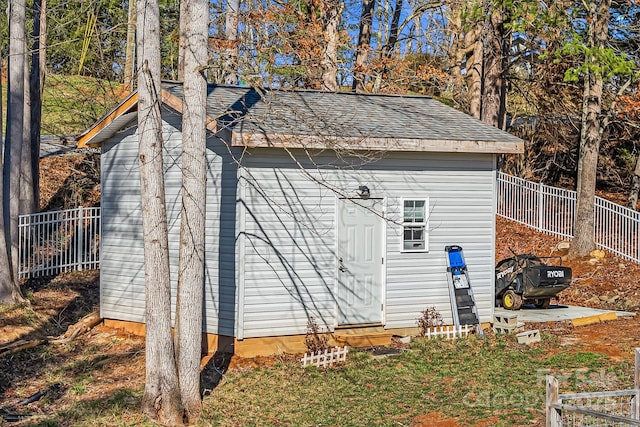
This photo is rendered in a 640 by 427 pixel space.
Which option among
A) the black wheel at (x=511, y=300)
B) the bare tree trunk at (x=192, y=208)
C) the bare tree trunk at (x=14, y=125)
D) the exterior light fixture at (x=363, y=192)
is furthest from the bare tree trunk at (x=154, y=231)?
the black wheel at (x=511, y=300)

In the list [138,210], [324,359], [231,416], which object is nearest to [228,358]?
[324,359]

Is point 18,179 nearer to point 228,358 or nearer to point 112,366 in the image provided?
point 112,366

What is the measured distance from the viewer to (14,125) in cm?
1711

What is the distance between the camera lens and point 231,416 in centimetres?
965

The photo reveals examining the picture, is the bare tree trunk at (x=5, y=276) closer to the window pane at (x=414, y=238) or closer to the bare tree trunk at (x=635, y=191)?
the window pane at (x=414, y=238)

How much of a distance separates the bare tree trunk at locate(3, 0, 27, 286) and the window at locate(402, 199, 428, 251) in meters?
8.07

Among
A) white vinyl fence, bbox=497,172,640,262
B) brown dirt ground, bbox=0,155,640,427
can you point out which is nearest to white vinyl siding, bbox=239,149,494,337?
brown dirt ground, bbox=0,155,640,427

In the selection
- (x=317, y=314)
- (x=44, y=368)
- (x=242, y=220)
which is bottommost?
(x=44, y=368)

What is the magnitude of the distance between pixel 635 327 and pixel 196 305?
850 centimetres

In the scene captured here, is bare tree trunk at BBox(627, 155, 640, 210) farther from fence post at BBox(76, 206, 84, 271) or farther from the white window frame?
fence post at BBox(76, 206, 84, 271)

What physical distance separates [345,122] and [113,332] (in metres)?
5.71

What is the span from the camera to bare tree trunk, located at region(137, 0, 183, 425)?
9477mm

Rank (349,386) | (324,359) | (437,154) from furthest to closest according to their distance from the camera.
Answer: (437,154) → (324,359) → (349,386)

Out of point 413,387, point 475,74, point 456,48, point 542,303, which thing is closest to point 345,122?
point 413,387
